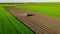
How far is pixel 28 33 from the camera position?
909 cm

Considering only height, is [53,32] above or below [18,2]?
above

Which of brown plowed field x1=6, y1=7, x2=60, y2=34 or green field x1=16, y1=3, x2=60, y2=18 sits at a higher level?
brown plowed field x1=6, y1=7, x2=60, y2=34

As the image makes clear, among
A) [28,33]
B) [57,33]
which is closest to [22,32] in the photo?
[28,33]

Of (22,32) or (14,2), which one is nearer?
(22,32)

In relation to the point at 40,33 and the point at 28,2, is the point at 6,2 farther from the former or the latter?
the point at 40,33

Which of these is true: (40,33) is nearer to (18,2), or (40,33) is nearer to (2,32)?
(2,32)

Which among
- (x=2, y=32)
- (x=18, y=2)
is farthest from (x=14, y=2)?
(x=2, y=32)

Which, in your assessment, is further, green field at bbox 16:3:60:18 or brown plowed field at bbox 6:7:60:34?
green field at bbox 16:3:60:18

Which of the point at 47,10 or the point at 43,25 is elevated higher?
the point at 43,25

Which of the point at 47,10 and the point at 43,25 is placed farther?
the point at 47,10

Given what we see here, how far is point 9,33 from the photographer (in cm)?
905

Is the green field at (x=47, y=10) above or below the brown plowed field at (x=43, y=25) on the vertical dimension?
below

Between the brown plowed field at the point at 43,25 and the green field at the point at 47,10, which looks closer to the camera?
the brown plowed field at the point at 43,25

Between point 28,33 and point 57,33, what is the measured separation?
1.37 meters
